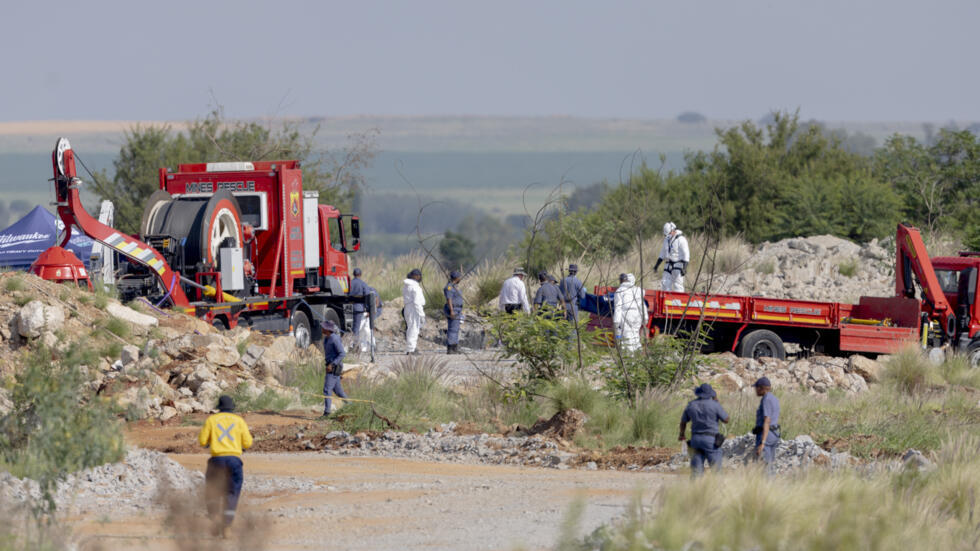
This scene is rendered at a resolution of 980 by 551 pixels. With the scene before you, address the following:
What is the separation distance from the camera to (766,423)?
34.3 feet

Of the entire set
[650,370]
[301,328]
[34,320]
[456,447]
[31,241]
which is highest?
[31,241]

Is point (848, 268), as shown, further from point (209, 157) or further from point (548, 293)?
point (209, 157)

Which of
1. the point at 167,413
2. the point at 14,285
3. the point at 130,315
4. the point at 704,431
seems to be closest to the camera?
the point at 704,431

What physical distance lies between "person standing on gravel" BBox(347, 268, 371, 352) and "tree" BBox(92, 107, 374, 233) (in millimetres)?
15089

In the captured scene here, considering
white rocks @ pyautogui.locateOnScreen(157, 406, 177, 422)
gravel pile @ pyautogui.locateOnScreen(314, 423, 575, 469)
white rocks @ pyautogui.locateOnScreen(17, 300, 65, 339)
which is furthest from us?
white rocks @ pyautogui.locateOnScreen(17, 300, 65, 339)

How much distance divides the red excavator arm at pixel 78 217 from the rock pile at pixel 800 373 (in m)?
8.38

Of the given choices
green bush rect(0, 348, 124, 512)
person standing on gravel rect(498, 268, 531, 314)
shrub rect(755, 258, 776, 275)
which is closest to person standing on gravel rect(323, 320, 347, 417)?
green bush rect(0, 348, 124, 512)

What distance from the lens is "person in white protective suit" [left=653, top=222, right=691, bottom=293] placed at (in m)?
23.3

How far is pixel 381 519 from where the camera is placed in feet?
31.5

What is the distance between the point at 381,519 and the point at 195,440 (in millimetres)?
4731

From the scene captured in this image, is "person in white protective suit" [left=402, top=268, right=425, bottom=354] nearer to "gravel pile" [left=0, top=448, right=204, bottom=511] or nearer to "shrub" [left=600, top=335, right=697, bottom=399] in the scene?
"shrub" [left=600, top=335, right=697, bottom=399]

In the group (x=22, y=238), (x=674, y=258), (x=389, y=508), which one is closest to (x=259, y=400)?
(x=389, y=508)

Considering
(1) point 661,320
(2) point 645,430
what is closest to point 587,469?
(2) point 645,430

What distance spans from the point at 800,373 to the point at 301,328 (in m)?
9.04
